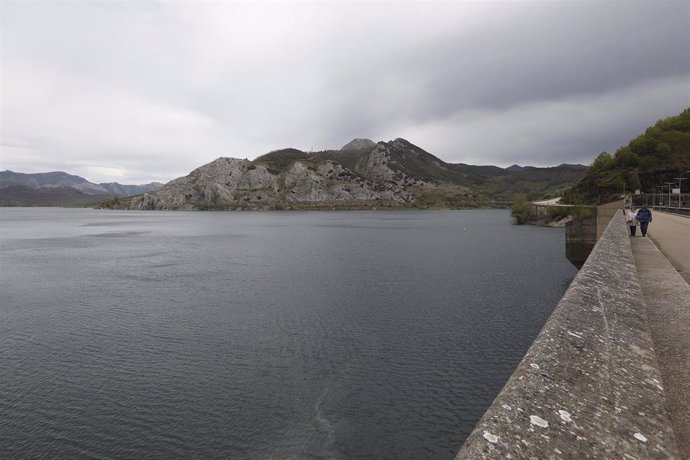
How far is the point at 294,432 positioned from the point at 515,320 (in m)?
21.7

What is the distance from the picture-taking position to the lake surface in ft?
57.5

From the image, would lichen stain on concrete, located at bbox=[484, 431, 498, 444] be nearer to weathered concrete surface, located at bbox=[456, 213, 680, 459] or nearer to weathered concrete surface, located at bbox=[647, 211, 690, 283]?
weathered concrete surface, located at bbox=[456, 213, 680, 459]

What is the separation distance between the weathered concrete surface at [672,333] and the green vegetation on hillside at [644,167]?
128m

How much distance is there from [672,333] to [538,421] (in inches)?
252

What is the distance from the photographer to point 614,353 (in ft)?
21.5

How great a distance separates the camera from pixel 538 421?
15.5 feet

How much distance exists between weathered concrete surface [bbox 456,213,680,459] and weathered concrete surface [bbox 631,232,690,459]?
609mm

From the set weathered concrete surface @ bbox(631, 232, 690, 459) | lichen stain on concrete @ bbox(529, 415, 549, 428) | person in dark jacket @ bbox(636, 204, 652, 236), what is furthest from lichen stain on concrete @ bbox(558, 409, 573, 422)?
person in dark jacket @ bbox(636, 204, 652, 236)

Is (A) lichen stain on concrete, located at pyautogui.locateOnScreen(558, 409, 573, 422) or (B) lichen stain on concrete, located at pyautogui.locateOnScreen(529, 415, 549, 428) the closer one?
(B) lichen stain on concrete, located at pyautogui.locateOnScreen(529, 415, 549, 428)

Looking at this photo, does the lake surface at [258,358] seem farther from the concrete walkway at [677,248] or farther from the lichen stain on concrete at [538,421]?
the lichen stain on concrete at [538,421]

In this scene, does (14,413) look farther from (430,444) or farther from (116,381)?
(430,444)

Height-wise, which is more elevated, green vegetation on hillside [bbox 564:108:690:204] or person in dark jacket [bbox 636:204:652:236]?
green vegetation on hillside [bbox 564:108:690:204]

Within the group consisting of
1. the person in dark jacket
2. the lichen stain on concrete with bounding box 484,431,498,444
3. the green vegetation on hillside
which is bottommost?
the lichen stain on concrete with bounding box 484,431,498,444

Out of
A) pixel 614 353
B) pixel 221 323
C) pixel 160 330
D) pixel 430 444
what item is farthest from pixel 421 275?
pixel 614 353
